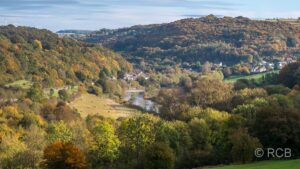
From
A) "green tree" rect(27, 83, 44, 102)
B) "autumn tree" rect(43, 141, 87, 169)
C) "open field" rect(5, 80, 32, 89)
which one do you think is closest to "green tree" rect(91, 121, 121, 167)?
"autumn tree" rect(43, 141, 87, 169)

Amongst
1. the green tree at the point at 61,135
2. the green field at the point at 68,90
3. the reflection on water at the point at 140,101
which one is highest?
the green tree at the point at 61,135

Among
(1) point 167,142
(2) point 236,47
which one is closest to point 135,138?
(1) point 167,142

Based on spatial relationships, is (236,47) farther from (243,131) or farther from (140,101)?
(243,131)

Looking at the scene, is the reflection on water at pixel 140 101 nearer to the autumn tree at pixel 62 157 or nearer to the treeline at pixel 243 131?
the treeline at pixel 243 131

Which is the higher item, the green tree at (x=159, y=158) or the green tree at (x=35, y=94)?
the green tree at (x=159, y=158)

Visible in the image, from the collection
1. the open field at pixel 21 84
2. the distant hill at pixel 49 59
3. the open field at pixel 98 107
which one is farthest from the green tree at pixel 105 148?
the distant hill at pixel 49 59

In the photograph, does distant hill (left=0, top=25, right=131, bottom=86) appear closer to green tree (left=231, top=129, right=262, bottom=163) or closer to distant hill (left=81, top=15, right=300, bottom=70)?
distant hill (left=81, top=15, right=300, bottom=70)

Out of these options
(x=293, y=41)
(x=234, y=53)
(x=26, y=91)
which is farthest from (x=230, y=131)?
(x=293, y=41)
